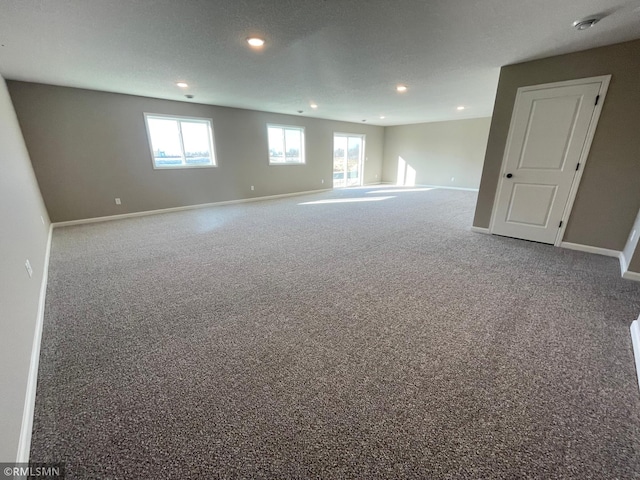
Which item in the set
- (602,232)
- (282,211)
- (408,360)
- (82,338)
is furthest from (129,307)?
(602,232)

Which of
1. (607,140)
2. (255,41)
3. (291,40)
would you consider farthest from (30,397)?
(607,140)

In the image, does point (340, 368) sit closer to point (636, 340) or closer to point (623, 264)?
point (636, 340)

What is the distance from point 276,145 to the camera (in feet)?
24.3

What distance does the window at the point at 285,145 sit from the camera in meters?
7.30

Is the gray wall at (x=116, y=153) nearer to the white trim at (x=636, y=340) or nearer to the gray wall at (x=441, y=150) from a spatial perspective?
the gray wall at (x=441, y=150)

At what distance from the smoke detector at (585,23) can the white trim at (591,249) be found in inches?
95.7

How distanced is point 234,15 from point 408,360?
9.97 ft

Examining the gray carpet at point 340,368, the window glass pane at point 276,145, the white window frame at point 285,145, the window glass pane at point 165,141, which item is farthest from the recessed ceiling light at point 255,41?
the window glass pane at point 276,145

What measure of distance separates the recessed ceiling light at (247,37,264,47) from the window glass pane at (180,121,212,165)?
3773 millimetres

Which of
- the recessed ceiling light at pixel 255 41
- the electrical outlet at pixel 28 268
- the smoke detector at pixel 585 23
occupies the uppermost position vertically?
the recessed ceiling light at pixel 255 41

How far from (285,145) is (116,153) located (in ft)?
13.6

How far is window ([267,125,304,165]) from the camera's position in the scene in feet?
24.0

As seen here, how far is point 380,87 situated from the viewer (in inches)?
177

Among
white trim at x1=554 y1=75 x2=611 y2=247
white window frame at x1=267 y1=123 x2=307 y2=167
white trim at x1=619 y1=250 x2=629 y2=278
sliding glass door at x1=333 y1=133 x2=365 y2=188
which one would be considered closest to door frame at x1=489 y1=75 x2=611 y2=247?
white trim at x1=554 y1=75 x2=611 y2=247
